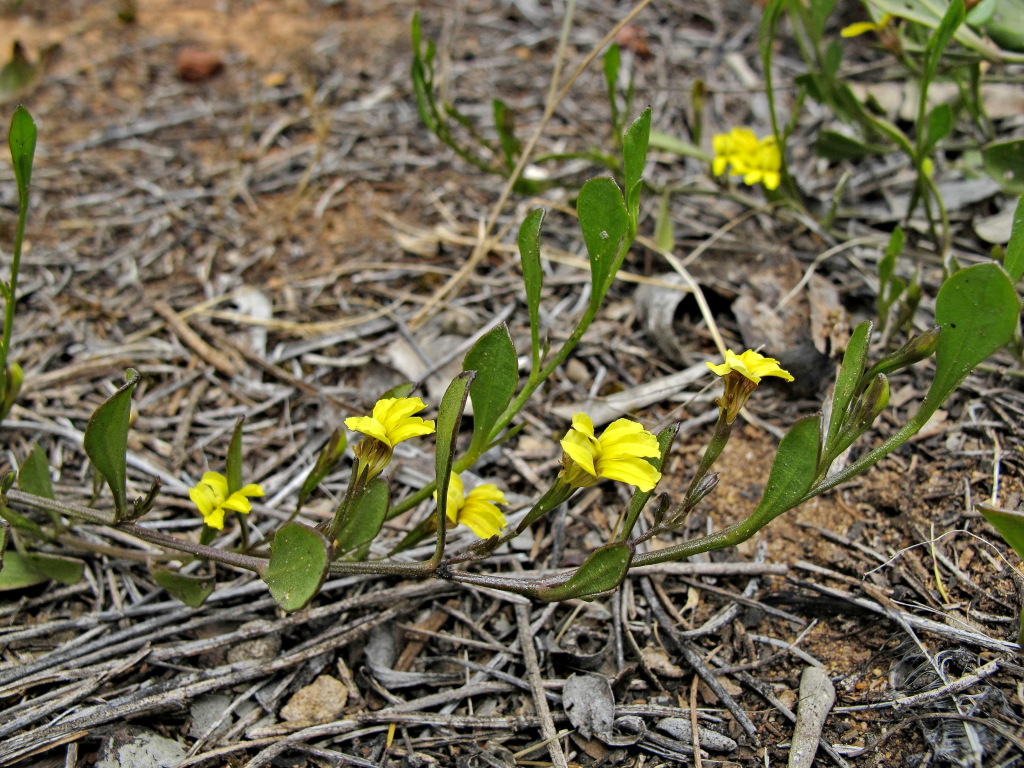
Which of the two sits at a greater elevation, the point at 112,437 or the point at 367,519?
the point at 112,437

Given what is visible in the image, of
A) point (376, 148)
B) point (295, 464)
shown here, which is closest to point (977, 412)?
point (295, 464)

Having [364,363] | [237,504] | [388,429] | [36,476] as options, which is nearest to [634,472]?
[388,429]

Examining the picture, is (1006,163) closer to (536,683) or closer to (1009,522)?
(1009,522)

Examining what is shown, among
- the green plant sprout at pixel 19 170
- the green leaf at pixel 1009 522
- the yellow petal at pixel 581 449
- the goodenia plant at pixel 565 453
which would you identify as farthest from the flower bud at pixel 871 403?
the green plant sprout at pixel 19 170

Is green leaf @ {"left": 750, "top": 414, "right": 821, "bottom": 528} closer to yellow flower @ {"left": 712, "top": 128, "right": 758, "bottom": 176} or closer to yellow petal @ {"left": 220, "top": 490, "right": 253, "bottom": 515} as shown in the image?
yellow petal @ {"left": 220, "top": 490, "right": 253, "bottom": 515}

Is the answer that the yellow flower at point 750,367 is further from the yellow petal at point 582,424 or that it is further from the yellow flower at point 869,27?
the yellow flower at point 869,27

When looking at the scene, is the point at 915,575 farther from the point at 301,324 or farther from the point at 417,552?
the point at 301,324
